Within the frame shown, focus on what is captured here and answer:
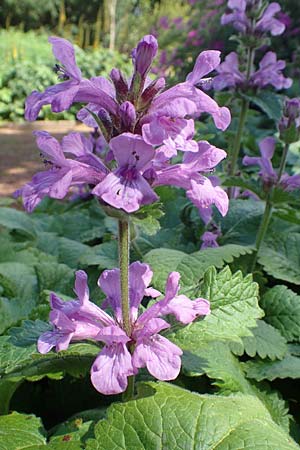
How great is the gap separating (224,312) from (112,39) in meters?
15.3

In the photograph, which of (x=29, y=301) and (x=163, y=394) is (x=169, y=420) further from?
(x=29, y=301)

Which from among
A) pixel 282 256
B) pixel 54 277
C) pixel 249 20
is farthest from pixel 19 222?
pixel 249 20

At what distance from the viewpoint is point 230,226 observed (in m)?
2.61

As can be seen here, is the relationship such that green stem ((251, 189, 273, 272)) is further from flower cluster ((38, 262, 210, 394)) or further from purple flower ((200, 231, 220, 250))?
flower cluster ((38, 262, 210, 394))

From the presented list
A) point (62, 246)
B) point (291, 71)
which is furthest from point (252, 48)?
point (291, 71)

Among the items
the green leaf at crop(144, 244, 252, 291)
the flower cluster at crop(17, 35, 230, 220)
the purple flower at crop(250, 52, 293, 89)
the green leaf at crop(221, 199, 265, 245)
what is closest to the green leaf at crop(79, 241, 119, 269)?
the green leaf at crop(144, 244, 252, 291)

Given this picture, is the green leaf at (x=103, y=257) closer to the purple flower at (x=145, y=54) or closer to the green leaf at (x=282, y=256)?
the green leaf at (x=282, y=256)

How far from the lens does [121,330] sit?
1.28 metres

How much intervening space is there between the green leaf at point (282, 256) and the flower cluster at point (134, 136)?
111 centimetres

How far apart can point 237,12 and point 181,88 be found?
2007mm

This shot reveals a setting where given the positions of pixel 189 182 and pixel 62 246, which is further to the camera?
pixel 62 246

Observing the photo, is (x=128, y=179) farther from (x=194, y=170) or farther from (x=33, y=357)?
(x=33, y=357)

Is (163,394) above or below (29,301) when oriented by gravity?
above

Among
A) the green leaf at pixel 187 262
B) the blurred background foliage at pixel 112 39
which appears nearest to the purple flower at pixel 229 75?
the green leaf at pixel 187 262
